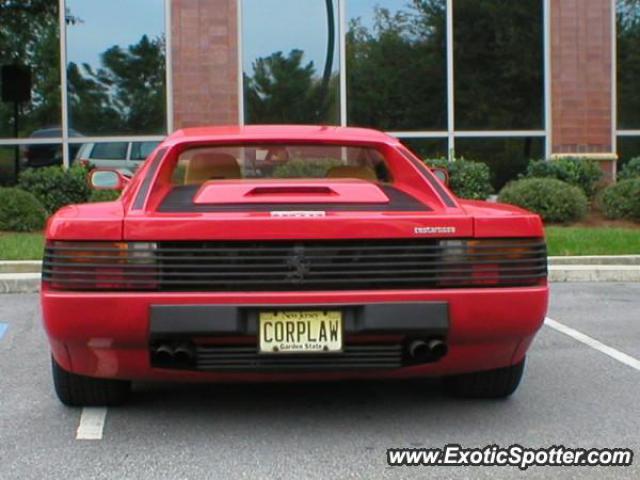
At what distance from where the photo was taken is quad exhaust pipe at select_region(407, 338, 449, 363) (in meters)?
4.08

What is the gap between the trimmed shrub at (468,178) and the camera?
14.1 meters

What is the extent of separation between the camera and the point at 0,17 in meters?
15.3

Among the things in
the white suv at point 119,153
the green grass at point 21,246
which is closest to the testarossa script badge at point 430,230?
the green grass at point 21,246

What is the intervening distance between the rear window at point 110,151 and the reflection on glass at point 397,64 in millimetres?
3805

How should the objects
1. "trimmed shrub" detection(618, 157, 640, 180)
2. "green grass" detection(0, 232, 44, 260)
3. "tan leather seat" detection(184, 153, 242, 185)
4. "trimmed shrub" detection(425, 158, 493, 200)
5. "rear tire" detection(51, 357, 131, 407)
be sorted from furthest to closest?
"trimmed shrub" detection(618, 157, 640, 180)
"trimmed shrub" detection(425, 158, 493, 200)
"green grass" detection(0, 232, 44, 260)
"tan leather seat" detection(184, 153, 242, 185)
"rear tire" detection(51, 357, 131, 407)

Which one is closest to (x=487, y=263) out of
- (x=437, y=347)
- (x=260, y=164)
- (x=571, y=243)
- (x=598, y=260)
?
(x=437, y=347)

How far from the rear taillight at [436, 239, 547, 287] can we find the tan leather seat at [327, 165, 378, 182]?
4.51 ft

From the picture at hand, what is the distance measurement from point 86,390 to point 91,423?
0.71ft

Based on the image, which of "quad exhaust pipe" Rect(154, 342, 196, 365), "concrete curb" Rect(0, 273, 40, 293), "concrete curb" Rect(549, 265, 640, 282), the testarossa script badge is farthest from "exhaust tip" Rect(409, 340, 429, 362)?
"concrete curb" Rect(549, 265, 640, 282)

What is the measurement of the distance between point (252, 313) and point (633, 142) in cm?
1350

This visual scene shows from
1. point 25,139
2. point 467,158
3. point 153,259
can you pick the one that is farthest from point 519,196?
point 153,259

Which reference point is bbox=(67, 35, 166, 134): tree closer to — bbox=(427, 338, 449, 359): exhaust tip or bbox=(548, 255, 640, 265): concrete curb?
bbox=(548, 255, 640, 265): concrete curb

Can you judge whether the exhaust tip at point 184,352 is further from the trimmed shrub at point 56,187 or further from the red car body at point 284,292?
A: the trimmed shrub at point 56,187

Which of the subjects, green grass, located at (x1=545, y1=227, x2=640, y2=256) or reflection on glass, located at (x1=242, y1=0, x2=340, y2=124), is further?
reflection on glass, located at (x1=242, y1=0, x2=340, y2=124)
